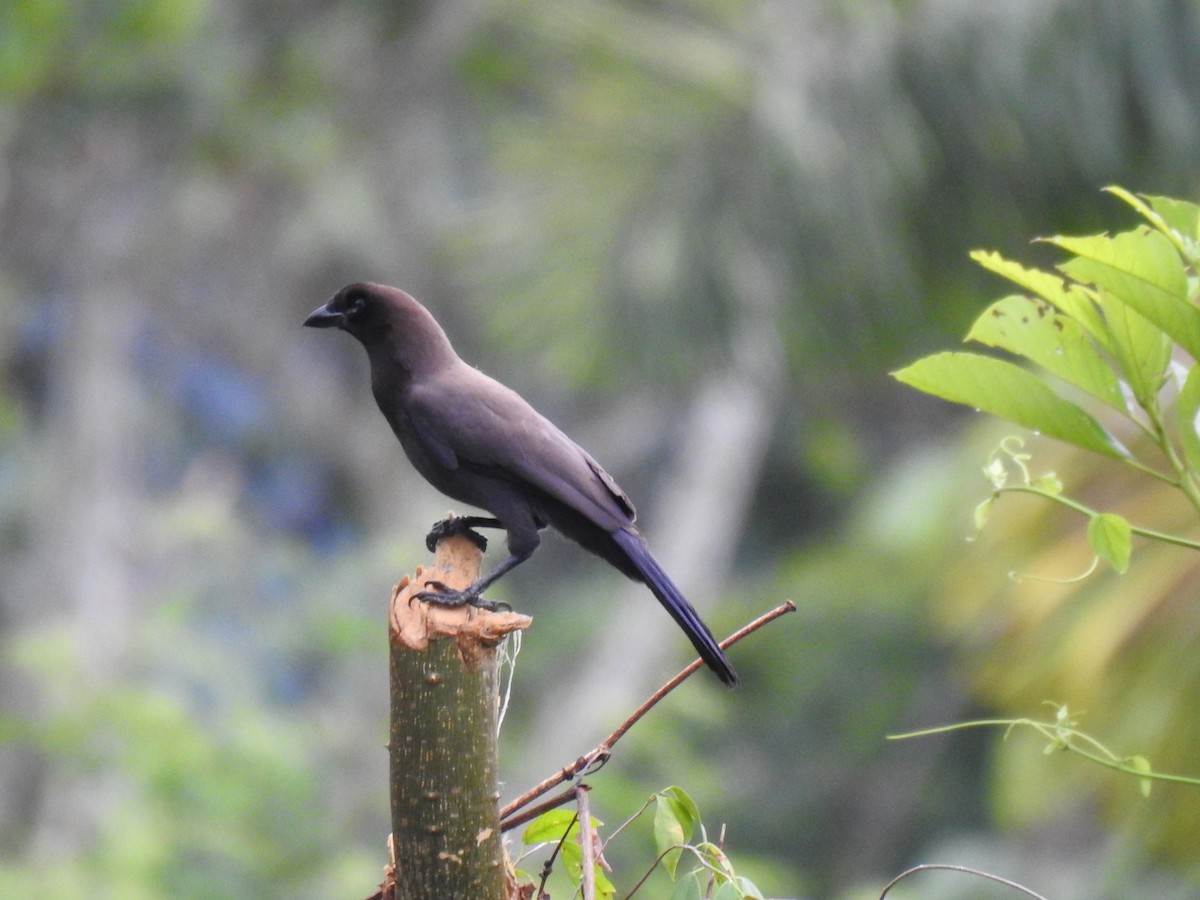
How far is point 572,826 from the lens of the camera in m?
1.98

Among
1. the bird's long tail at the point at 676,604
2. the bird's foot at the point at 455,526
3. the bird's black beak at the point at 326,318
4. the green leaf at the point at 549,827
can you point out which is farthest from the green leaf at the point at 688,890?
the bird's black beak at the point at 326,318

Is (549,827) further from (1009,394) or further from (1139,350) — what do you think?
(1139,350)

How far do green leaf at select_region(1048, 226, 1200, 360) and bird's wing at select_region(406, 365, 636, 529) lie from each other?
4.52 ft

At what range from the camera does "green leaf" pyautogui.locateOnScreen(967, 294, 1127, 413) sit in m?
1.85

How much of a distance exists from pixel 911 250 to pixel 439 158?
10.3 m

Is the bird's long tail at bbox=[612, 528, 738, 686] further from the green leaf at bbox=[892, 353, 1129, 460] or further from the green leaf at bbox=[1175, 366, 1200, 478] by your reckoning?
the green leaf at bbox=[1175, 366, 1200, 478]

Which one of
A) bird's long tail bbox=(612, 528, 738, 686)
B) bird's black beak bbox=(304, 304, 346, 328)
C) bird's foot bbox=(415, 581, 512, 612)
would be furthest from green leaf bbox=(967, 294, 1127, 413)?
bird's black beak bbox=(304, 304, 346, 328)

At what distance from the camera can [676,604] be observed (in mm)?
2686

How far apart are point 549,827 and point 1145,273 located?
0.99 m

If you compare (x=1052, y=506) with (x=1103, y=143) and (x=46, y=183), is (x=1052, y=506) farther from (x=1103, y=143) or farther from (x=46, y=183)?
(x=46, y=183)

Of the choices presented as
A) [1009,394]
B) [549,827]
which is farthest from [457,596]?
[1009,394]

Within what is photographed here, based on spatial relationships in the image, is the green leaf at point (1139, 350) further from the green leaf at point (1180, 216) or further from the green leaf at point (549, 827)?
the green leaf at point (549, 827)

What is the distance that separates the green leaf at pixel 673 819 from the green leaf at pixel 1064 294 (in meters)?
0.71

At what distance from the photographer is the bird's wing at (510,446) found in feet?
9.91
